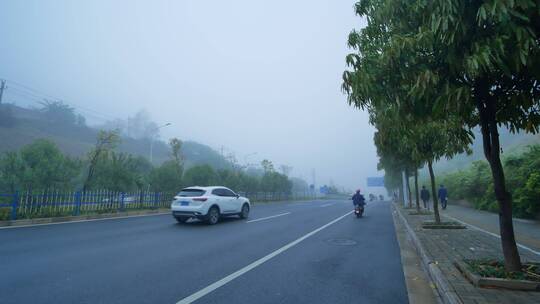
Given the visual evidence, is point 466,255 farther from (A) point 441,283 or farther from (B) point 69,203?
(B) point 69,203

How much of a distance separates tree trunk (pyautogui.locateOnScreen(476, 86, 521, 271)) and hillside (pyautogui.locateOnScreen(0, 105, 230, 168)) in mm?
33609

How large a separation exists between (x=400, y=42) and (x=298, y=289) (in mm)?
4191

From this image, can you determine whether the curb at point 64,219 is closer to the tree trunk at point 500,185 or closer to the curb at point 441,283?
the curb at point 441,283

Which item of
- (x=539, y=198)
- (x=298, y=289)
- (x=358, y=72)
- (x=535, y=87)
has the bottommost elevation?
(x=298, y=289)

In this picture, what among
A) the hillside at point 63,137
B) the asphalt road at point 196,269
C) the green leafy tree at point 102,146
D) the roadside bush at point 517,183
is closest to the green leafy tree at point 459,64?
the asphalt road at point 196,269

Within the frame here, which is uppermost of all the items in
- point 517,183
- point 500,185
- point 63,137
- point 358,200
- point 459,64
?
point 63,137

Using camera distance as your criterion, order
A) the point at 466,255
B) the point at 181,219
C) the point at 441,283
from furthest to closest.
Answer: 1. the point at 181,219
2. the point at 466,255
3. the point at 441,283

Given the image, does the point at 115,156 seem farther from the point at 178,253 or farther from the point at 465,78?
the point at 465,78

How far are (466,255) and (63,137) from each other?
99.6 meters

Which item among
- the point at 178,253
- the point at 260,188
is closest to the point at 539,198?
the point at 178,253

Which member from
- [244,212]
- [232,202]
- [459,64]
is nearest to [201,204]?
[232,202]

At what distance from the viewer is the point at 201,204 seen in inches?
547

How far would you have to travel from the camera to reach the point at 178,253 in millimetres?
7816

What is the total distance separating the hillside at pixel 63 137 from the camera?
60562mm
